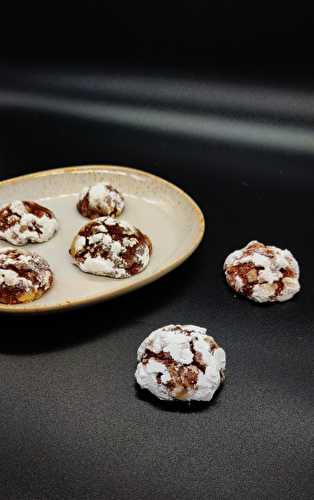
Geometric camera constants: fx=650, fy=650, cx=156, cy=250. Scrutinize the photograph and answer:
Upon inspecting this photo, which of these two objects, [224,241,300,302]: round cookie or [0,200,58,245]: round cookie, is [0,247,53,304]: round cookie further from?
[224,241,300,302]: round cookie

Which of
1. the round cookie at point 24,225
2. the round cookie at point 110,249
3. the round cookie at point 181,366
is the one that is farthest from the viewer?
the round cookie at point 24,225

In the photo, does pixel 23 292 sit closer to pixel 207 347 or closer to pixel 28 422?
pixel 28 422

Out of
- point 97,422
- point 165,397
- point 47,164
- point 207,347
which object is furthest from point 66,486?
point 47,164

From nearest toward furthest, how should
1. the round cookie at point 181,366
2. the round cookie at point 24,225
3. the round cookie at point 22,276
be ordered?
1. the round cookie at point 181,366
2. the round cookie at point 22,276
3. the round cookie at point 24,225

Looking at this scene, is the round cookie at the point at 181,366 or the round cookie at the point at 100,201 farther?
the round cookie at the point at 100,201

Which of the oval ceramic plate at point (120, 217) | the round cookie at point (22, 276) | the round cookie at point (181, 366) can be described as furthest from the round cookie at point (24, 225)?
the round cookie at point (181, 366)

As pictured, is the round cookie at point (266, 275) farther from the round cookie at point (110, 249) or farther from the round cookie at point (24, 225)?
the round cookie at point (24, 225)

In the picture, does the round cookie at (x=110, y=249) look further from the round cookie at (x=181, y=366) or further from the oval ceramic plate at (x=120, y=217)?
the round cookie at (x=181, y=366)

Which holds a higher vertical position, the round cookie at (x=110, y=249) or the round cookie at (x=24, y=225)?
the round cookie at (x=110, y=249)
